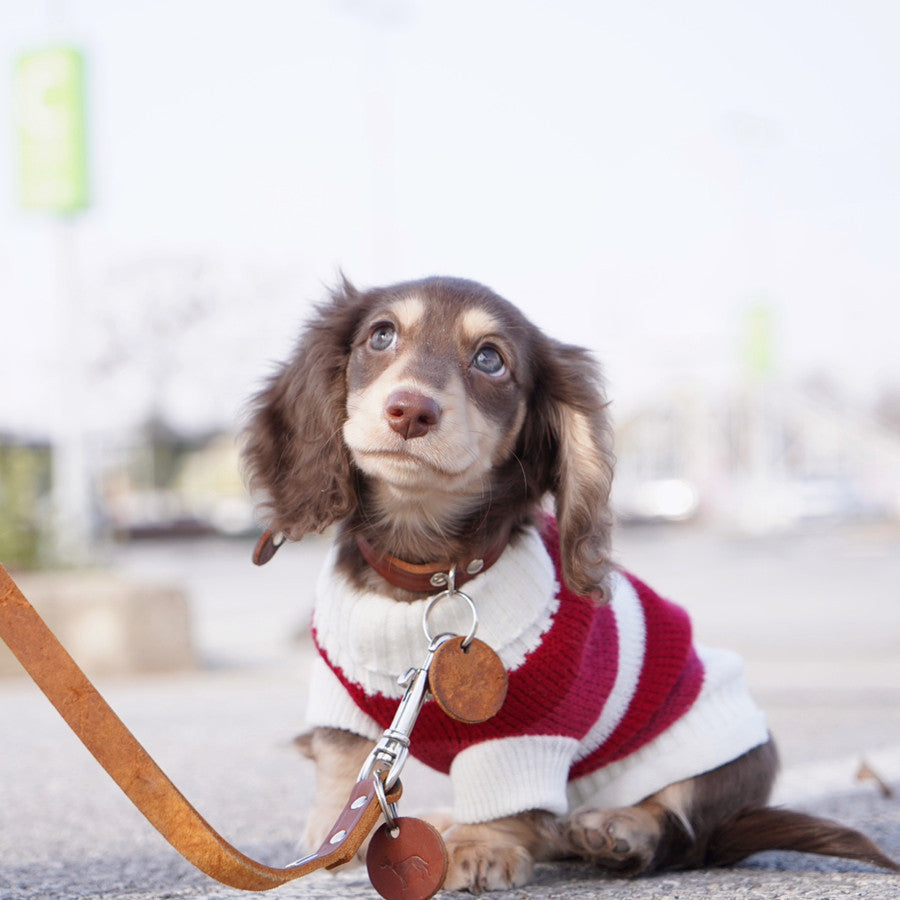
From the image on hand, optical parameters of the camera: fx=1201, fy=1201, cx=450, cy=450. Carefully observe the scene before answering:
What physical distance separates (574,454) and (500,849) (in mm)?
908

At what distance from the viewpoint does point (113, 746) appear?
6.11ft

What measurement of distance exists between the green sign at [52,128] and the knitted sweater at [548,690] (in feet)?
23.9

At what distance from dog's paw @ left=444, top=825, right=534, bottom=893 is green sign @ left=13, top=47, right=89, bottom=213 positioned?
778 cm

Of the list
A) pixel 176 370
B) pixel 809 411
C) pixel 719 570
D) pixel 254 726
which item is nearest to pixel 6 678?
pixel 254 726

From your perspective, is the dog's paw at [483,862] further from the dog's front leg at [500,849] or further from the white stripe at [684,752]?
the white stripe at [684,752]

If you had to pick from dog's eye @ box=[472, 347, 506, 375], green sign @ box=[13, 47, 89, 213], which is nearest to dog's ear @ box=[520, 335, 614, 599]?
dog's eye @ box=[472, 347, 506, 375]

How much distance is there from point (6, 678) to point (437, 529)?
5.18m

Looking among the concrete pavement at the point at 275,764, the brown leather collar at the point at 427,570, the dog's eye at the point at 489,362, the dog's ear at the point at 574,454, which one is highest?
the dog's eye at the point at 489,362

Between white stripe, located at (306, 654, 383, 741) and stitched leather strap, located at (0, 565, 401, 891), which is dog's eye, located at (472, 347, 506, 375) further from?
stitched leather strap, located at (0, 565, 401, 891)

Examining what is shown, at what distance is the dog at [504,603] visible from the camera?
8.07ft

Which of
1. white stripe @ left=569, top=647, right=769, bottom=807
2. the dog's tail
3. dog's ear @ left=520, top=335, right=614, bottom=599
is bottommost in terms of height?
the dog's tail

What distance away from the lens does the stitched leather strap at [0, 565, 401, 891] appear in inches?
72.5

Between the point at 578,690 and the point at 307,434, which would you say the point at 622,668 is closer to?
the point at 578,690

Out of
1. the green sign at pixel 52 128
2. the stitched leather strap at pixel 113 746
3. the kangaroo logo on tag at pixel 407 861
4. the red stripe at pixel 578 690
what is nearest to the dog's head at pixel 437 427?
the red stripe at pixel 578 690
